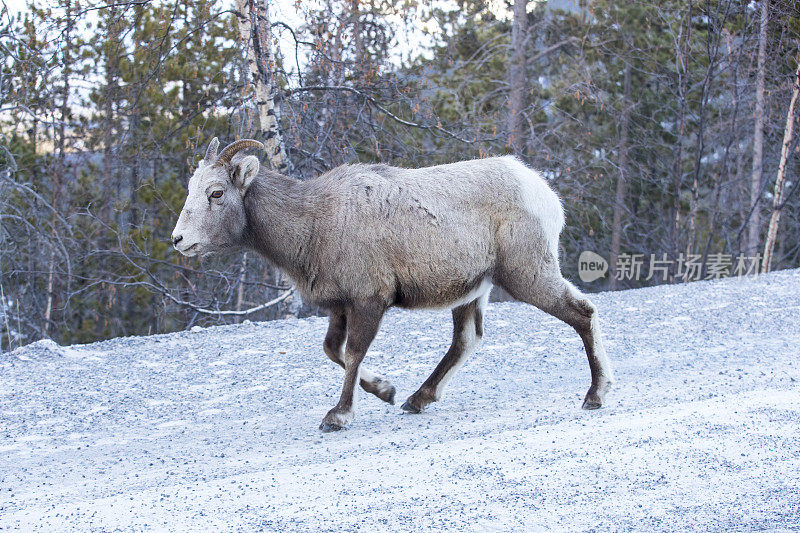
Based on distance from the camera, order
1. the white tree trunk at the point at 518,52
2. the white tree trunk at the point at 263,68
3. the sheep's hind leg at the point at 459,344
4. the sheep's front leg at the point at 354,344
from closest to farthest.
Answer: the sheep's front leg at the point at 354,344, the sheep's hind leg at the point at 459,344, the white tree trunk at the point at 263,68, the white tree trunk at the point at 518,52

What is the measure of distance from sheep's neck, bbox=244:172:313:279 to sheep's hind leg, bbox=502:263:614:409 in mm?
1574

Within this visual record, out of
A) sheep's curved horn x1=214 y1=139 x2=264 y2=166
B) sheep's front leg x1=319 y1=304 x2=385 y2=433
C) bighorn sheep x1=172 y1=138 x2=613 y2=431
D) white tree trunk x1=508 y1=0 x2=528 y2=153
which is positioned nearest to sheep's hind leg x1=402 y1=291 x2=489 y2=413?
bighorn sheep x1=172 y1=138 x2=613 y2=431

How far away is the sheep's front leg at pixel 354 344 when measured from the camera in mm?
5691

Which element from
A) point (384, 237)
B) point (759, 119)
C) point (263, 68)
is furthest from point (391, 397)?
point (759, 119)

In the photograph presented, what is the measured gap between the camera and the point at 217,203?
586 cm

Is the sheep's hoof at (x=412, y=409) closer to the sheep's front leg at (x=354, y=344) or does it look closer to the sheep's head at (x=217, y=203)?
the sheep's front leg at (x=354, y=344)

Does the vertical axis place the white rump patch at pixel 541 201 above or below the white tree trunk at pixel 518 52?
below

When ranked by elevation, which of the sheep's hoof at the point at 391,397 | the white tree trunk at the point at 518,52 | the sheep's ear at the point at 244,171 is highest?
the white tree trunk at the point at 518,52

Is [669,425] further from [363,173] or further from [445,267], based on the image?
[363,173]

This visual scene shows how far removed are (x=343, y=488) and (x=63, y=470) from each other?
2076mm

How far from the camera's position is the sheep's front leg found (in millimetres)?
5691

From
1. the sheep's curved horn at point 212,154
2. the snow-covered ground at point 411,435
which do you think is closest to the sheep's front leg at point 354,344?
the snow-covered ground at point 411,435

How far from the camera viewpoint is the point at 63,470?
5184mm

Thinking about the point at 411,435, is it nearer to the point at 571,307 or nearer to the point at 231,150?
the point at 571,307
